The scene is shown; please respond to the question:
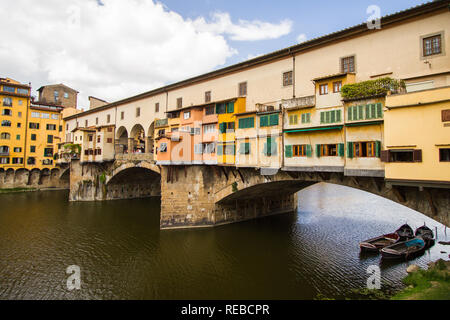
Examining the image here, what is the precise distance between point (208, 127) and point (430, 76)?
1677cm

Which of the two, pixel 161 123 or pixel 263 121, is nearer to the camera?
pixel 263 121

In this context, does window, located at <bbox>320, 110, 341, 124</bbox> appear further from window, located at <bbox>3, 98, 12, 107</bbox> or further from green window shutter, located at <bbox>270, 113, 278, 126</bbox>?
window, located at <bbox>3, 98, 12, 107</bbox>

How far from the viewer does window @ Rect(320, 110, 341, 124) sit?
1595 cm

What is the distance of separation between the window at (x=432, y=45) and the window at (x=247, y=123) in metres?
11.6

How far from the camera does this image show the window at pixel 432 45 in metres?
14.2

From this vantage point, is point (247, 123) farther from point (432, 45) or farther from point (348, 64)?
point (432, 45)

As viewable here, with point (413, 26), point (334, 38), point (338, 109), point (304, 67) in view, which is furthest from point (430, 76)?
point (304, 67)

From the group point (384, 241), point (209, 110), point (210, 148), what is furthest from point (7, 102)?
point (384, 241)

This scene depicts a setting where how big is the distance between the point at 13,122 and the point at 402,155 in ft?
217

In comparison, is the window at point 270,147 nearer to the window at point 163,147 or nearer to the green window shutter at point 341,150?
the green window shutter at point 341,150

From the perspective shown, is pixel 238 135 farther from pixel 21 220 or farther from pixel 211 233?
pixel 21 220

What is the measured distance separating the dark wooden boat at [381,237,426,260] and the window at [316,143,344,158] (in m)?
8.15

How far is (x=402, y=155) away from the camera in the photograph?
13.4 m

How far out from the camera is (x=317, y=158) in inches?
685
